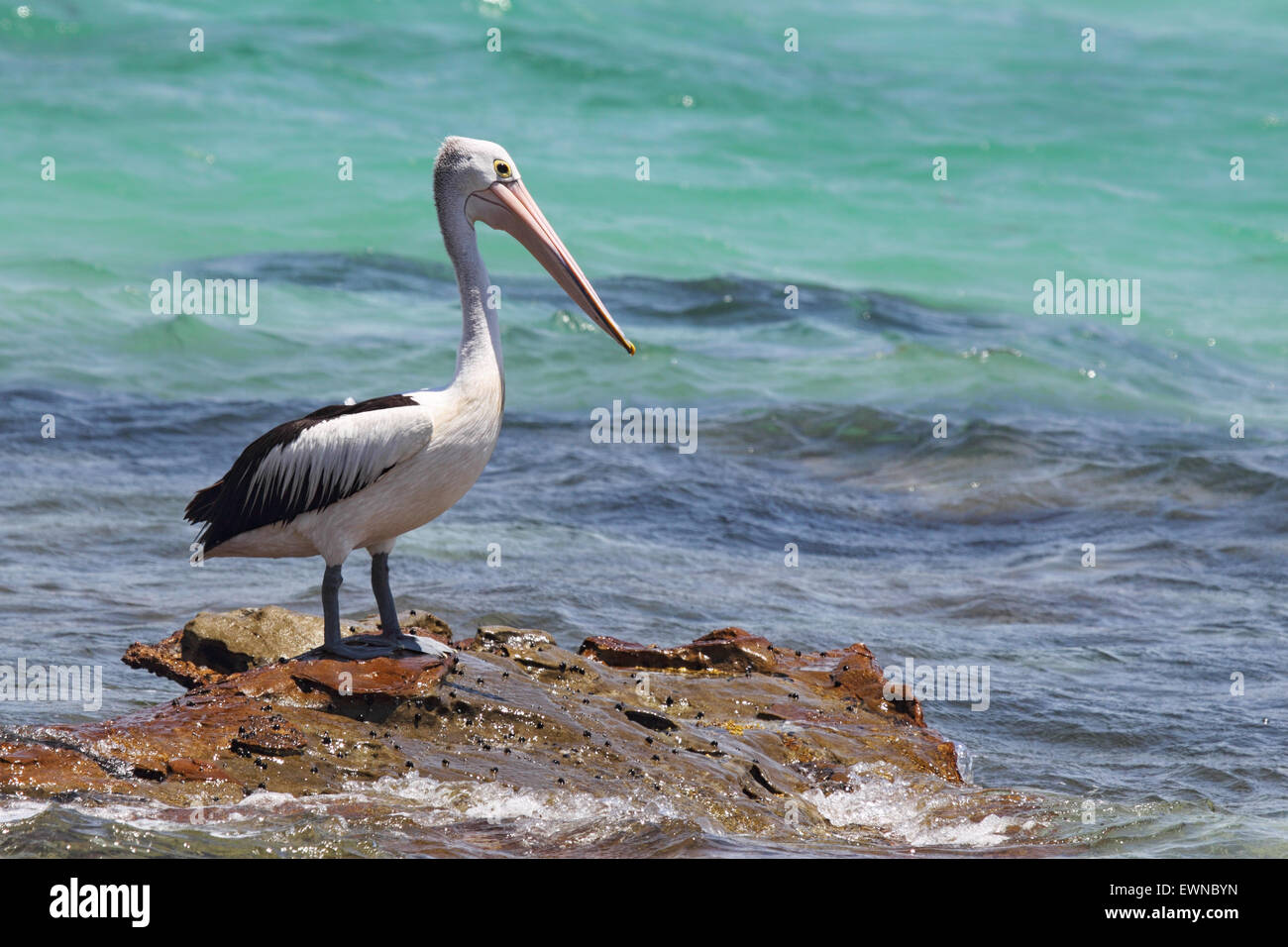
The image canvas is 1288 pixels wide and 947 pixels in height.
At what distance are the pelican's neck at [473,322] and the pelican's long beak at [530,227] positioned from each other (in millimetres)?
130

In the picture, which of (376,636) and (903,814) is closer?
(903,814)

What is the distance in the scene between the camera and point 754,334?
2153cm

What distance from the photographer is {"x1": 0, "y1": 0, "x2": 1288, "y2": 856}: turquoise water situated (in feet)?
33.4

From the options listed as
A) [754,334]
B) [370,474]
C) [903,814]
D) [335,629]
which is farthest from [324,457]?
[754,334]

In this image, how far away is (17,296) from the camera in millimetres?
20438

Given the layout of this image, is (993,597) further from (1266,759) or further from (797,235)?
(797,235)

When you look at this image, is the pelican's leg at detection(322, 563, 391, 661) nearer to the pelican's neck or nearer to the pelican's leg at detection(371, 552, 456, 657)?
the pelican's leg at detection(371, 552, 456, 657)

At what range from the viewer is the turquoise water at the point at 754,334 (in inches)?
401

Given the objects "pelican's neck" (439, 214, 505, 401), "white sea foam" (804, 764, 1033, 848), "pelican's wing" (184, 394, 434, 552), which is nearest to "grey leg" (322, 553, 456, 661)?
"pelican's wing" (184, 394, 434, 552)

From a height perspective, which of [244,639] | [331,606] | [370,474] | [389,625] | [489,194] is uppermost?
[489,194]

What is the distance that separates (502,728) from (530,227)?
2.42 metres

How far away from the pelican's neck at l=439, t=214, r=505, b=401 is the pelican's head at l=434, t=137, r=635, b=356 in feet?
0.33

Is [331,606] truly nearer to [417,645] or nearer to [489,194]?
[417,645]
